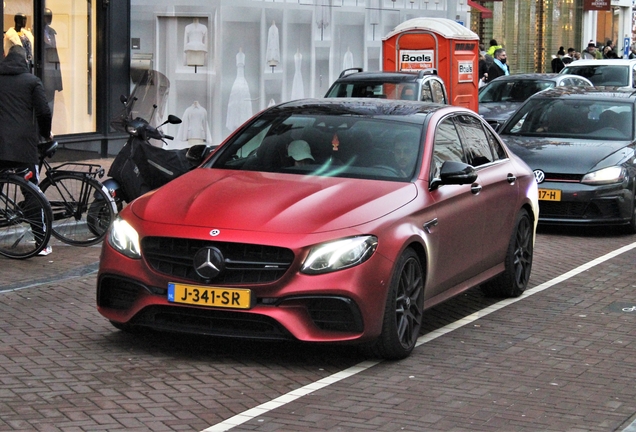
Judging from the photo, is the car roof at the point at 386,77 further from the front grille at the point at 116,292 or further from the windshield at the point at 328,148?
the front grille at the point at 116,292

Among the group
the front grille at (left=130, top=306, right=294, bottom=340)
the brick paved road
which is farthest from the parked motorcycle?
the front grille at (left=130, top=306, right=294, bottom=340)

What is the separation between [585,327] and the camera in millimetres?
8203

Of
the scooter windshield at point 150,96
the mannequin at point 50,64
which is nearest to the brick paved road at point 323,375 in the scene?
the scooter windshield at point 150,96

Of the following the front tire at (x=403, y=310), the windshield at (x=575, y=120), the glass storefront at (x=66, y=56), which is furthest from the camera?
the glass storefront at (x=66, y=56)

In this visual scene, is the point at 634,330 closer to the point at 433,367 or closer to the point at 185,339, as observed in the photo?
the point at 433,367

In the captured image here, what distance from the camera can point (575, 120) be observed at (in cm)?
1423

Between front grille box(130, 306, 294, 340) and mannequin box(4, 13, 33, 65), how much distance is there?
35.3 ft

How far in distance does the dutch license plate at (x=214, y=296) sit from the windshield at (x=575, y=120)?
8.16 metres

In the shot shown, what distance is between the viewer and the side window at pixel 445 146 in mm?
7898

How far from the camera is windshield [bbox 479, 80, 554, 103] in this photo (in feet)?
73.4

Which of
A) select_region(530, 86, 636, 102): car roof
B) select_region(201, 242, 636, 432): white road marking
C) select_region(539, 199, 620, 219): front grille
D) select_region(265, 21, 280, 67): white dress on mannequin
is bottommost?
select_region(201, 242, 636, 432): white road marking

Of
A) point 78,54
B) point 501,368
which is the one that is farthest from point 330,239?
point 78,54

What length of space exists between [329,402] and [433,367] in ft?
3.40

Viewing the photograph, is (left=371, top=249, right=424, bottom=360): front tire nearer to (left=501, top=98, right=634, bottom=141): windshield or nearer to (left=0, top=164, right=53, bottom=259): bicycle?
(left=0, top=164, right=53, bottom=259): bicycle
